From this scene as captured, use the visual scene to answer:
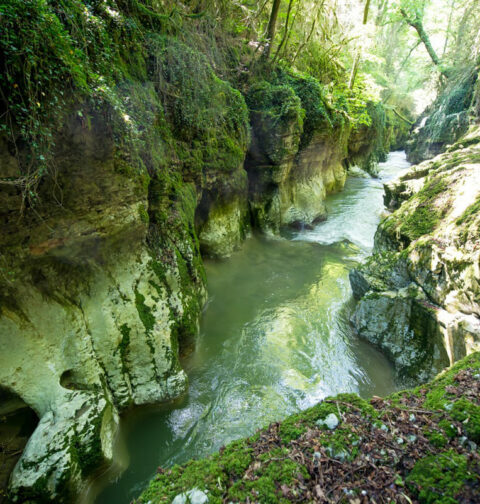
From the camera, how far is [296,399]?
4293 mm

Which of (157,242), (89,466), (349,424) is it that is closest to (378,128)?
(157,242)

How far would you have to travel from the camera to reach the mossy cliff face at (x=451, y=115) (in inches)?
579

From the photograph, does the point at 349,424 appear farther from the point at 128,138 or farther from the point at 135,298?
the point at 128,138

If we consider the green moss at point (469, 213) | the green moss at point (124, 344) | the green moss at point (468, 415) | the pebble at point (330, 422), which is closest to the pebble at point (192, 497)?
the pebble at point (330, 422)

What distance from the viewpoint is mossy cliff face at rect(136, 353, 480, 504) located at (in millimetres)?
1771

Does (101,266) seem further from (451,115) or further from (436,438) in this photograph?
(451,115)

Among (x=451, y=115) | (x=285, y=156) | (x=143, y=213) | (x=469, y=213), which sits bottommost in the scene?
(x=469, y=213)

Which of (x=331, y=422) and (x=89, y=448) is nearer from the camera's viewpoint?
(x=331, y=422)

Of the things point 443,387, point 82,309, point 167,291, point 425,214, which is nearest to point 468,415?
point 443,387

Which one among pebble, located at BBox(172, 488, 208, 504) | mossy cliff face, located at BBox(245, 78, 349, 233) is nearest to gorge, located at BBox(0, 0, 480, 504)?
pebble, located at BBox(172, 488, 208, 504)

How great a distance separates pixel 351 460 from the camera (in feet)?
6.48

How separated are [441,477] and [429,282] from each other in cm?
363

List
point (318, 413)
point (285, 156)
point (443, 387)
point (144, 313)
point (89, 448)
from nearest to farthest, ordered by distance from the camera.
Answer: point (318, 413)
point (443, 387)
point (89, 448)
point (144, 313)
point (285, 156)

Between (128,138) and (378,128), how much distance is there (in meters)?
19.1
